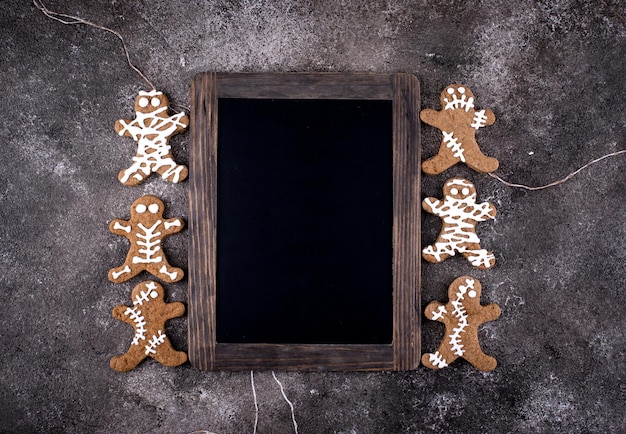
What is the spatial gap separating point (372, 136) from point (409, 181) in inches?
7.7

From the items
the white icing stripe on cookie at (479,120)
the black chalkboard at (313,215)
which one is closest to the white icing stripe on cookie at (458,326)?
the black chalkboard at (313,215)

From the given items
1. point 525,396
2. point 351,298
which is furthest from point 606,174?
point 351,298

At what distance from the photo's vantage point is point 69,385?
1.57 meters

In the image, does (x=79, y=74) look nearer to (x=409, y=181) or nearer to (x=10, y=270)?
(x=10, y=270)

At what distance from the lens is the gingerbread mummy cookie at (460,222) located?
1513 millimetres

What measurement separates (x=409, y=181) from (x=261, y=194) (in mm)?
501

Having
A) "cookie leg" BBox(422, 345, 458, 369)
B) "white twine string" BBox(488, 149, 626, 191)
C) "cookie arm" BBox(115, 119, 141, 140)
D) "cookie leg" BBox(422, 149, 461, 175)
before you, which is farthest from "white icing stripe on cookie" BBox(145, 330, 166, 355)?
"white twine string" BBox(488, 149, 626, 191)

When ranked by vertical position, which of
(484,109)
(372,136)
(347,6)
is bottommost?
(372,136)

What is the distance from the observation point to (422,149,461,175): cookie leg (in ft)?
4.98

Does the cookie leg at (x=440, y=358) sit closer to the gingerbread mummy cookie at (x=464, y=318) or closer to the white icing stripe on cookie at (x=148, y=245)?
→ the gingerbread mummy cookie at (x=464, y=318)

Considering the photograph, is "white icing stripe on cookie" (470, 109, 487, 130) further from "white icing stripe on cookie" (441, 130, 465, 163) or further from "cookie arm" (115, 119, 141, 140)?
"cookie arm" (115, 119, 141, 140)

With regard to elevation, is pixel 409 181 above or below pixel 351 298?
above

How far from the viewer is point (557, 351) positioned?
5.11 ft

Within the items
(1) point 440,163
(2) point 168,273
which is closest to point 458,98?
(1) point 440,163
